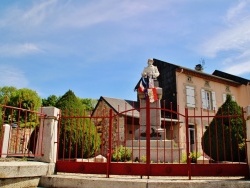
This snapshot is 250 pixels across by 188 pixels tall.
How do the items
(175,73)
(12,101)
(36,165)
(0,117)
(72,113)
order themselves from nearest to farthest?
(36,165), (0,117), (72,113), (175,73), (12,101)

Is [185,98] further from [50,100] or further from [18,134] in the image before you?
[50,100]

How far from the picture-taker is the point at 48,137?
18.6ft

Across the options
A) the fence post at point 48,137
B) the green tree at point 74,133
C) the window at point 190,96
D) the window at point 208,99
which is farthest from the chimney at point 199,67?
the fence post at point 48,137

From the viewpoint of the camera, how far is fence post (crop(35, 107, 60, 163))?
561 cm

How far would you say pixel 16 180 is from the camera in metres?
4.76

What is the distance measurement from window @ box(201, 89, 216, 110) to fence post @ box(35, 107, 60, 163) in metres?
18.3

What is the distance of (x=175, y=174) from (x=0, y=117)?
5243mm

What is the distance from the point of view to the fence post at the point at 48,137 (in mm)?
5613

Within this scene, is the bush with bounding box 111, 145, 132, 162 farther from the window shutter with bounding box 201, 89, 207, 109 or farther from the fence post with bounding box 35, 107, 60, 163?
the window shutter with bounding box 201, 89, 207, 109

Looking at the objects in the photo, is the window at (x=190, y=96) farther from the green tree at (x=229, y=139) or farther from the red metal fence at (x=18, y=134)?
the red metal fence at (x=18, y=134)

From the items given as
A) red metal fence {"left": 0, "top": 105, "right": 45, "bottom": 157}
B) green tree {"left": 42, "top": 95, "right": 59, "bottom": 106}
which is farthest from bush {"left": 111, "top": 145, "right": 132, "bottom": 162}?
green tree {"left": 42, "top": 95, "right": 59, "bottom": 106}

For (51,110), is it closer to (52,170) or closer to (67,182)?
(52,170)

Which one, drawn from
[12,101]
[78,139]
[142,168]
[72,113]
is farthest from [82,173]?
[12,101]

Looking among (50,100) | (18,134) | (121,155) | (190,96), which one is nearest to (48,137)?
(18,134)
